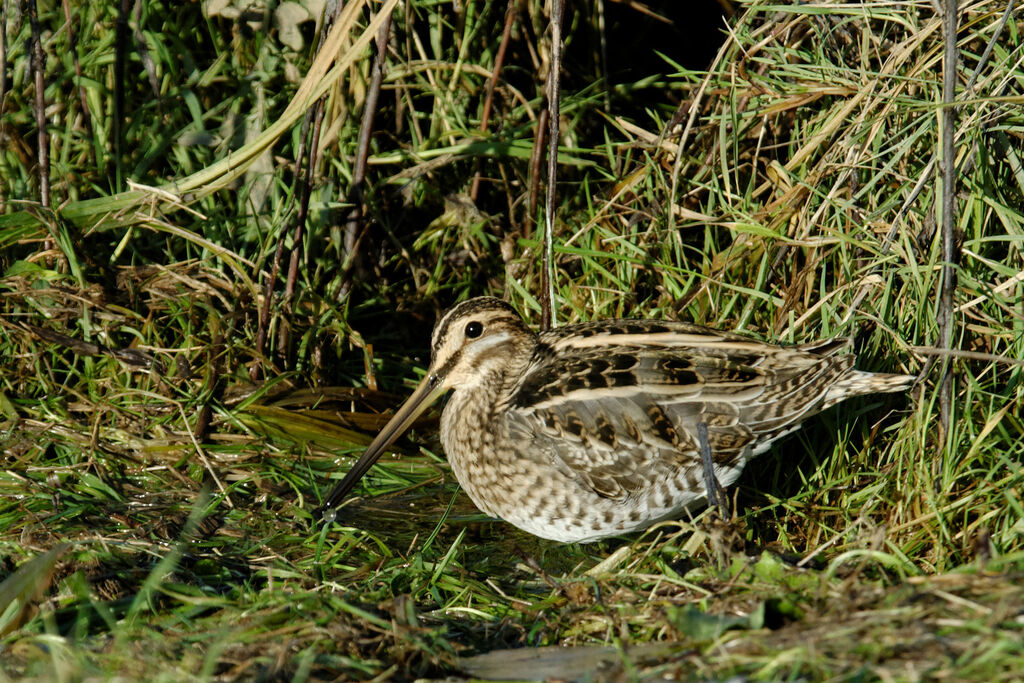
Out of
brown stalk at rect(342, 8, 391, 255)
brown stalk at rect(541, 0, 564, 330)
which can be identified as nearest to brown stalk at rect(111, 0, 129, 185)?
brown stalk at rect(342, 8, 391, 255)

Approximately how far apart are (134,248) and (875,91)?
305cm

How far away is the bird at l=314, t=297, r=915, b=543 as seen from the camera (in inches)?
142

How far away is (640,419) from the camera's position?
364 cm

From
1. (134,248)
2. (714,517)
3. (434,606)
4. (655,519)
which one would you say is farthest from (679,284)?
(134,248)

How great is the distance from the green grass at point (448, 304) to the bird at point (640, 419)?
0.19 metres

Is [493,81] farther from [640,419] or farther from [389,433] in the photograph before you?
[640,419]

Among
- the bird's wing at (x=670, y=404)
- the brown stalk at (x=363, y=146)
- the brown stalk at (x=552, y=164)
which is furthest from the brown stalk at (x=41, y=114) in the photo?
the bird's wing at (x=670, y=404)

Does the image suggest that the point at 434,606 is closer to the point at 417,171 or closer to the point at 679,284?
the point at 679,284

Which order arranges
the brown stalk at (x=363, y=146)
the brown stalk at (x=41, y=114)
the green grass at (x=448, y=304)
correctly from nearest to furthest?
1. the green grass at (x=448, y=304)
2. the brown stalk at (x=41, y=114)
3. the brown stalk at (x=363, y=146)

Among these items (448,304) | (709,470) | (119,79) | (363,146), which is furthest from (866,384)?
(119,79)

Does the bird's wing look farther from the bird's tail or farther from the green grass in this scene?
the green grass

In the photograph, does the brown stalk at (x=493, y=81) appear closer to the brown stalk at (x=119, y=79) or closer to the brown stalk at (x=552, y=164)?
the brown stalk at (x=552, y=164)

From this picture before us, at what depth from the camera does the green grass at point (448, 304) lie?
2.78 metres

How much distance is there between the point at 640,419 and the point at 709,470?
1.01 ft
